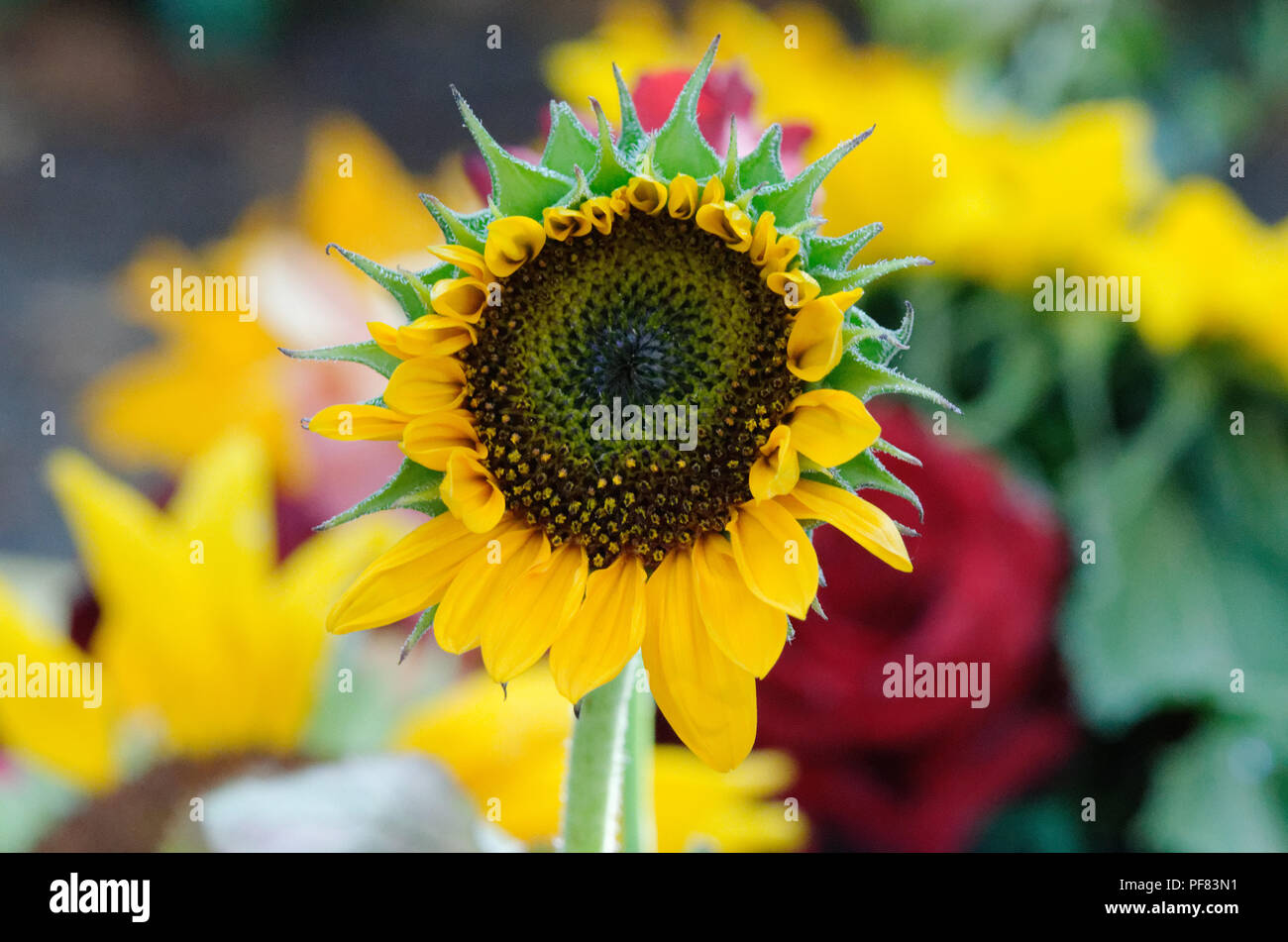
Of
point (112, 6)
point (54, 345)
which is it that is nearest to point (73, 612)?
point (54, 345)

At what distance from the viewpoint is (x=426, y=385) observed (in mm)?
148

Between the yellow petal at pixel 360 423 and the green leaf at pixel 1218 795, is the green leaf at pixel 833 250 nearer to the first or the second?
the yellow petal at pixel 360 423

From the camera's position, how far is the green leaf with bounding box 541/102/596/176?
14 centimetres

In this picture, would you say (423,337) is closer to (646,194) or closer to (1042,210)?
(646,194)

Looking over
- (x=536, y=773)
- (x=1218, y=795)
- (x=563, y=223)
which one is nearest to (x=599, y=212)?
(x=563, y=223)

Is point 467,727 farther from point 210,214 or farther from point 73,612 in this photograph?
point 210,214

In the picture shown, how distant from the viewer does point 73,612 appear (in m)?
0.32

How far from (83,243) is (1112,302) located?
88cm

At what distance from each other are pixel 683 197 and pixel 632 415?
0.03 m

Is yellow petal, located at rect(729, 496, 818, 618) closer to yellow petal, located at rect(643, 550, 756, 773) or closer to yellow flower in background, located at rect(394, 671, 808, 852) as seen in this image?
yellow petal, located at rect(643, 550, 756, 773)

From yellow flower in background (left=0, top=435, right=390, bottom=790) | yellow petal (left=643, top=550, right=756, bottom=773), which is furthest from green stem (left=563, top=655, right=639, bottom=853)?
yellow flower in background (left=0, top=435, right=390, bottom=790)

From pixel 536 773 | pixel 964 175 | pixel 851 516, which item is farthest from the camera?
pixel 964 175

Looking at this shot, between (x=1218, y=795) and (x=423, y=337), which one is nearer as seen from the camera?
(x=423, y=337)

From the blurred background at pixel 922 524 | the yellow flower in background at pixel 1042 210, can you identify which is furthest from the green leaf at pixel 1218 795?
the yellow flower in background at pixel 1042 210
